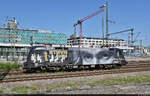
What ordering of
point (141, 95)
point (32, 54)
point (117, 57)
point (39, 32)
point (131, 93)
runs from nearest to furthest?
point (141, 95) < point (131, 93) < point (32, 54) < point (117, 57) < point (39, 32)

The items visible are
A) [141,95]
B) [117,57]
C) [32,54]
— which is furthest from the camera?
[117,57]

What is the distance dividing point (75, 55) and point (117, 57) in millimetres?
6260

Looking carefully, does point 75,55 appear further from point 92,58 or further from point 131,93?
point 131,93

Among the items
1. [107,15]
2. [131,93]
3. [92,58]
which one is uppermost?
[107,15]

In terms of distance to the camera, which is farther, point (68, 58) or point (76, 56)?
point (76, 56)

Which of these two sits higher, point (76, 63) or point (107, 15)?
point (107, 15)

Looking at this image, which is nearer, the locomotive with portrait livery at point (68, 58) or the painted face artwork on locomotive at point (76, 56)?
the locomotive with portrait livery at point (68, 58)

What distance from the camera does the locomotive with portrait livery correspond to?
17.8 metres

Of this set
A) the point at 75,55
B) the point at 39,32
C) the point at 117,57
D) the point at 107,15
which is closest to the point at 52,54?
the point at 75,55

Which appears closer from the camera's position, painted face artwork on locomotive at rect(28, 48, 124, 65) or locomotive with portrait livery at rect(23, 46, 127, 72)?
locomotive with portrait livery at rect(23, 46, 127, 72)

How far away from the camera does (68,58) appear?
1938 cm

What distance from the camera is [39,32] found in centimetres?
9681

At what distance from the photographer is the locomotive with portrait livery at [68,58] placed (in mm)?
17781

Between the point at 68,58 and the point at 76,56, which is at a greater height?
the point at 76,56
